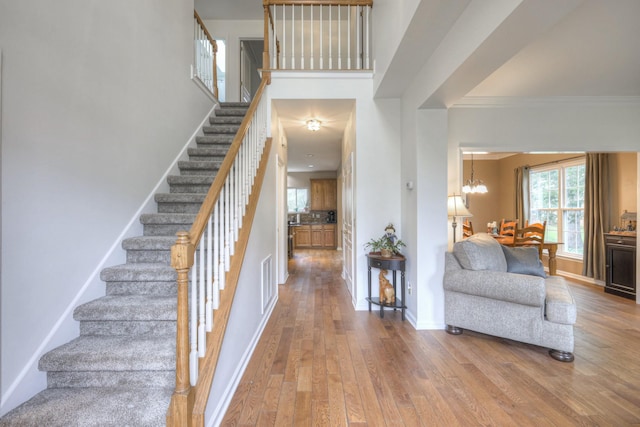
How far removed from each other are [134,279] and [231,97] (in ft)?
16.0

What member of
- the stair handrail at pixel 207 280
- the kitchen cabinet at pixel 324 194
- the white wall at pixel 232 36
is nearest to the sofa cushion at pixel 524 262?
the stair handrail at pixel 207 280

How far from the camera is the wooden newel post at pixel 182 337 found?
128 cm

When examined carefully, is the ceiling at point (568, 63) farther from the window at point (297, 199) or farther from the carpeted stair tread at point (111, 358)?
the window at point (297, 199)

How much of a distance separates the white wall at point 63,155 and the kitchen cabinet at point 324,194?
7055mm

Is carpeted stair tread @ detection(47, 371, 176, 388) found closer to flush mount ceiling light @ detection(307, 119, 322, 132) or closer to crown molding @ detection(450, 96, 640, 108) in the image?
flush mount ceiling light @ detection(307, 119, 322, 132)

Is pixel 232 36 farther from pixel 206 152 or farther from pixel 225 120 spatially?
pixel 206 152

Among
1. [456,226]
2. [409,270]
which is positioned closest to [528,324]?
[409,270]

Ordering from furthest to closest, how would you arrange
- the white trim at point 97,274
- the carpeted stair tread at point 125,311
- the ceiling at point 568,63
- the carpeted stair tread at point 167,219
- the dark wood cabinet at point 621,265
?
1. the dark wood cabinet at point 621,265
2. the carpeted stair tread at point 167,219
3. the ceiling at point 568,63
4. the carpeted stair tread at point 125,311
5. the white trim at point 97,274

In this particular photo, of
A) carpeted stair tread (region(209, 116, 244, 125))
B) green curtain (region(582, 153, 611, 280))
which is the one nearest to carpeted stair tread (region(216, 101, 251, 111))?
carpeted stair tread (region(209, 116, 244, 125))

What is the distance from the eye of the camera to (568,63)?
2.64 metres

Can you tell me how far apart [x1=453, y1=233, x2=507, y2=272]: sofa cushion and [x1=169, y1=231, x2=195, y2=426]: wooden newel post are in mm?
2581

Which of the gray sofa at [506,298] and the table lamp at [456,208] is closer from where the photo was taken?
the gray sofa at [506,298]

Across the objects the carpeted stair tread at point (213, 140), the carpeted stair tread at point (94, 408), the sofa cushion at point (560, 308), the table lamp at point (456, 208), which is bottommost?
the carpeted stair tread at point (94, 408)

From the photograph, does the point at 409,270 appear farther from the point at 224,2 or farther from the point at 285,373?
the point at 224,2
